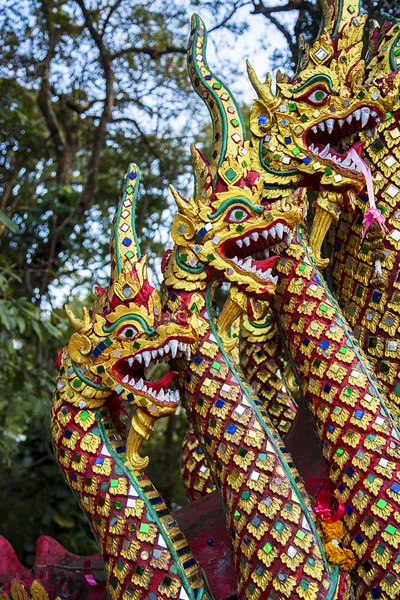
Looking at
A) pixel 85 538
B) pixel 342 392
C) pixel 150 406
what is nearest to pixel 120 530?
pixel 150 406

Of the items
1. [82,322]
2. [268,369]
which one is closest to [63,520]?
[268,369]

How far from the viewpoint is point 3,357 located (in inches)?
301

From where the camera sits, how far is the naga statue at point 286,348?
10.7ft

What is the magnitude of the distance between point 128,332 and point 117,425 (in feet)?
1.66

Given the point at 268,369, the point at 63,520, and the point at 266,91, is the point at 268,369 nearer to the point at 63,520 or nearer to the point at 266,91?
the point at 266,91

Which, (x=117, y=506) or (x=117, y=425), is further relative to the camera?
(x=117, y=425)

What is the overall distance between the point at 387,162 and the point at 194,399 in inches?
71.8

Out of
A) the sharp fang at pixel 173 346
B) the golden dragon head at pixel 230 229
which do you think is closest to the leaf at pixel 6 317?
the golden dragon head at pixel 230 229

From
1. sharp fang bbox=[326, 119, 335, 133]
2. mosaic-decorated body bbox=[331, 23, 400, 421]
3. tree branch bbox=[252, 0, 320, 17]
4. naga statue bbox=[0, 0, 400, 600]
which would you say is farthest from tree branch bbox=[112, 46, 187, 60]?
sharp fang bbox=[326, 119, 335, 133]

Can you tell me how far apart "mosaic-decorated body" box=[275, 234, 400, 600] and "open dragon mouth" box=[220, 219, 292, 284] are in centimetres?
28

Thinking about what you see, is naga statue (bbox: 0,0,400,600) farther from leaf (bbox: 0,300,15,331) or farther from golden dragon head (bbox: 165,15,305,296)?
leaf (bbox: 0,300,15,331)

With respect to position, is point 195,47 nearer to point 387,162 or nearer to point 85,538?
point 387,162

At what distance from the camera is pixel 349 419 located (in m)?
3.56

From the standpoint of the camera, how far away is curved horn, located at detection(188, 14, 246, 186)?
3.97 metres
